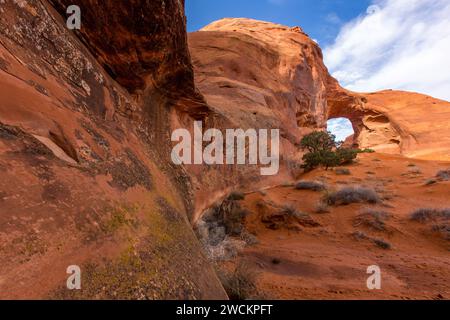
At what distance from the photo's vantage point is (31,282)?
97cm

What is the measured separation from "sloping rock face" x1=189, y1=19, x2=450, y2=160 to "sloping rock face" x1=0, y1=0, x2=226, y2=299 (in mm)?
3822

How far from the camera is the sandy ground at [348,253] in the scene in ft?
11.6

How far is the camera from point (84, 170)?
161 centimetres

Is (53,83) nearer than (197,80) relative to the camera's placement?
Yes

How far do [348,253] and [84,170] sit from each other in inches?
207

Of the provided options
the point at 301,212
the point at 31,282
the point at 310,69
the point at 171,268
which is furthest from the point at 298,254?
the point at 310,69

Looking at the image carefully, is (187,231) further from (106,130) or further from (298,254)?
(298,254)

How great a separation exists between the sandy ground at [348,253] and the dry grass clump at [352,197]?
265 mm

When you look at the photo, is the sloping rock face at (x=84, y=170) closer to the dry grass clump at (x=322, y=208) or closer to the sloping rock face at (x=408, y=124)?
the dry grass clump at (x=322, y=208)

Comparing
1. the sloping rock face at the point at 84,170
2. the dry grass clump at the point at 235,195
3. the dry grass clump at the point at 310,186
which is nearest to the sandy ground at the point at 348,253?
the dry grass clump at the point at 310,186

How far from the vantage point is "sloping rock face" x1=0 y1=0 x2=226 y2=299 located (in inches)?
43.3

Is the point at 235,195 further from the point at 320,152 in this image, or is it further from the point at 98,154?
the point at 320,152
